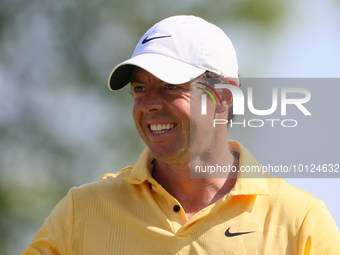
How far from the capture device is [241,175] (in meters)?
1.96

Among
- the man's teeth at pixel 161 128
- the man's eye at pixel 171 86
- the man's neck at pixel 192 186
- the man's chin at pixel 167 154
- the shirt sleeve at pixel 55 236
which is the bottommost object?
the shirt sleeve at pixel 55 236

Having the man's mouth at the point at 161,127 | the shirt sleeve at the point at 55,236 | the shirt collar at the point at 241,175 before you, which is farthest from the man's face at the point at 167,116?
the shirt sleeve at the point at 55,236

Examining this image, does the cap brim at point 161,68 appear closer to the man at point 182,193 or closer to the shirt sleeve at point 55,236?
the man at point 182,193

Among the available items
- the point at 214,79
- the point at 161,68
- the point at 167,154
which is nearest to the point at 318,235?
the point at 167,154

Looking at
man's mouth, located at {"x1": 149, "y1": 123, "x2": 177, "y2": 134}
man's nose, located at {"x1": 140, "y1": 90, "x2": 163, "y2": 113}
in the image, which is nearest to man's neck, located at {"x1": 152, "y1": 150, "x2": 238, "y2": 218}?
man's mouth, located at {"x1": 149, "y1": 123, "x2": 177, "y2": 134}

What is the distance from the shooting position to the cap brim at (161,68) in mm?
1847

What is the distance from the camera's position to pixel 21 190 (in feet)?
18.1

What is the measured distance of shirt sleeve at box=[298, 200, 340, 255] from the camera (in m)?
1.75

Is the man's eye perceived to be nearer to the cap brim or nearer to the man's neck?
the cap brim

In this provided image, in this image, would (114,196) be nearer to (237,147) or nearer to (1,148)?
(237,147)

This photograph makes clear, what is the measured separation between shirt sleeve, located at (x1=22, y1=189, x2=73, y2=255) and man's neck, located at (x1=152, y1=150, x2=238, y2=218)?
44cm

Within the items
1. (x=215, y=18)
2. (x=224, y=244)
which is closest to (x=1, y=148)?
(x=215, y=18)

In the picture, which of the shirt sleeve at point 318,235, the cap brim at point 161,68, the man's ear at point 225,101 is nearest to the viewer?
the shirt sleeve at point 318,235

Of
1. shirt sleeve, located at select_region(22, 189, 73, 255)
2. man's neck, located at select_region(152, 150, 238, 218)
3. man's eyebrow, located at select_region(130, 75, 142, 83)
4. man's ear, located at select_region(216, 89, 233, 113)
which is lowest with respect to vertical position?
shirt sleeve, located at select_region(22, 189, 73, 255)
